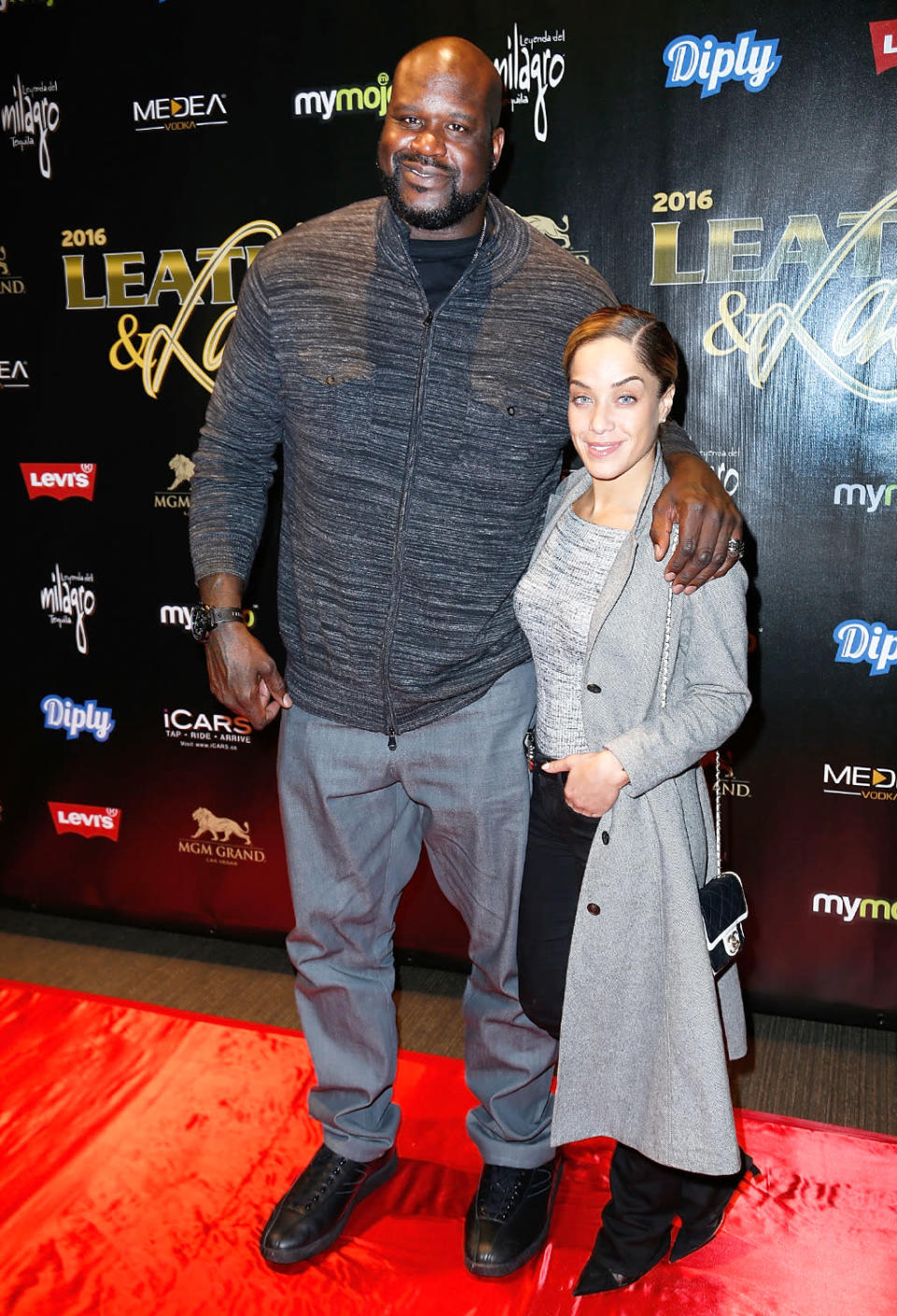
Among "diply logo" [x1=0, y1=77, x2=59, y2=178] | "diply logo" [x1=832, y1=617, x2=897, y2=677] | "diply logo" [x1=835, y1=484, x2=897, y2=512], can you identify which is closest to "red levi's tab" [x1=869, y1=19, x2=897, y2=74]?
"diply logo" [x1=835, y1=484, x2=897, y2=512]

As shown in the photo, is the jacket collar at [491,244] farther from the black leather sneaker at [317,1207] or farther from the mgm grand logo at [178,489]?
the black leather sneaker at [317,1207]

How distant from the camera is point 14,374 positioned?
10.3 feet

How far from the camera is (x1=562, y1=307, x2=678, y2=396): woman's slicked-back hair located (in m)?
1.53

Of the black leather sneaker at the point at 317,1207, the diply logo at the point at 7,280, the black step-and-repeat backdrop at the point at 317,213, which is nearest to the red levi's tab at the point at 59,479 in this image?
the black step-and-repeat backdrop at the point at 317,213

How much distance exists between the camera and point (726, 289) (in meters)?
2.57

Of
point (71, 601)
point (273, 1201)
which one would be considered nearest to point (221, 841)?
point (71, 601)

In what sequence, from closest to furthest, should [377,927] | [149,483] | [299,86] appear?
[377,927] < [299,86] < [149,483]

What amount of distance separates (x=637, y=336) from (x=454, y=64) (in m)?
0.53

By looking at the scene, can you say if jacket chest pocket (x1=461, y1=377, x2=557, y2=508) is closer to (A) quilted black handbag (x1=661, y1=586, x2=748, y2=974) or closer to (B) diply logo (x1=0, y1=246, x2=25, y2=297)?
(A) quilted black handbag (x1=661, y1=586, x2=748, y2=974)

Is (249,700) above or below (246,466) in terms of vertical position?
below

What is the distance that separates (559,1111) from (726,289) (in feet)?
6.26

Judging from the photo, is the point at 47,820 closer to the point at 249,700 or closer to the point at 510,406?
the point at 249,700

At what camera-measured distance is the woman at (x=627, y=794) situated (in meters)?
1.53

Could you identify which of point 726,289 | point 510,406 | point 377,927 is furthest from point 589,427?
point 726,289
